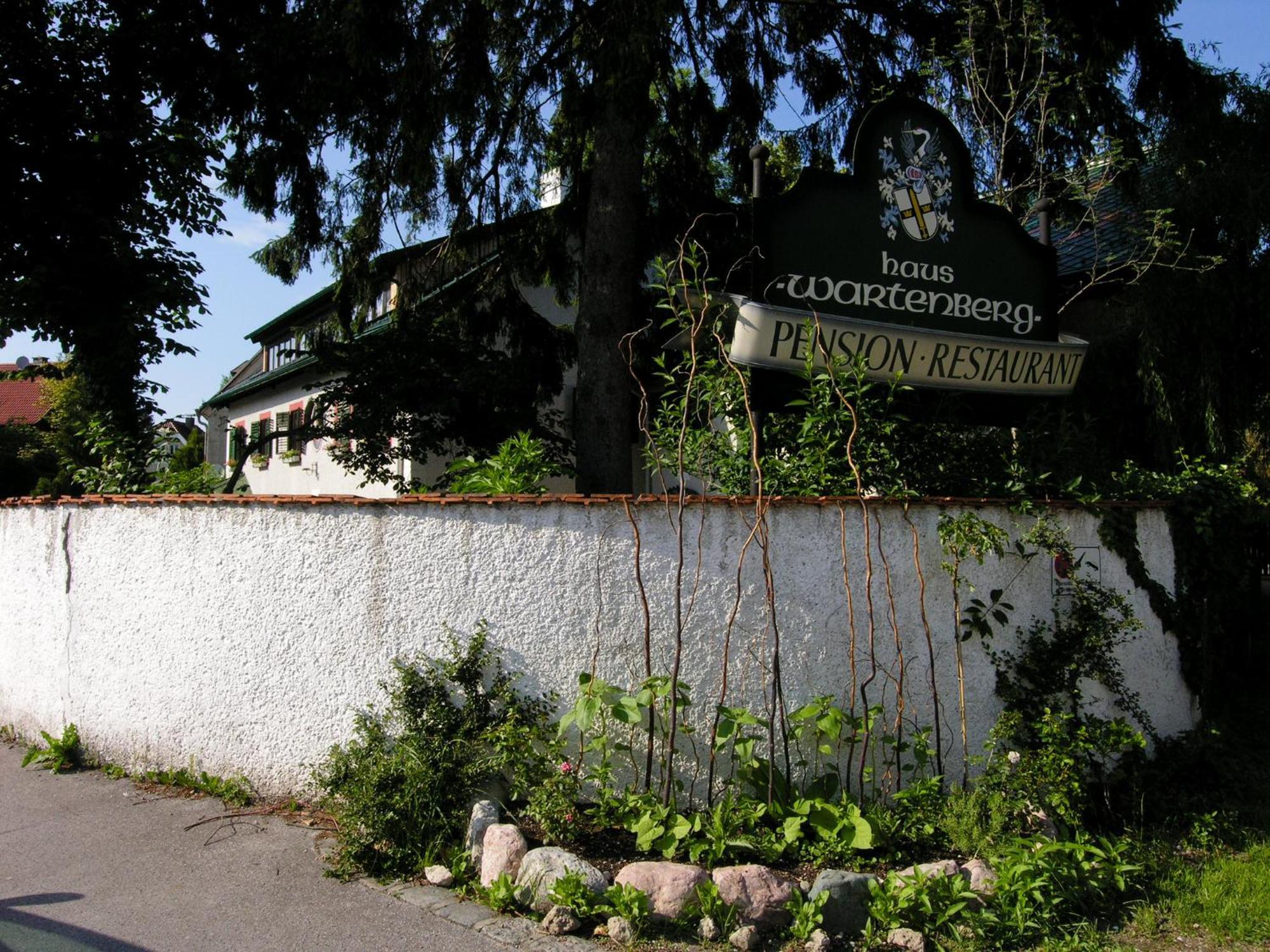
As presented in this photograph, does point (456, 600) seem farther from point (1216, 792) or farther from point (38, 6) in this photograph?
point (38, 6)

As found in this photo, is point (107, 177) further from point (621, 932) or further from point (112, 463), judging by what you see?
point (621, 932)

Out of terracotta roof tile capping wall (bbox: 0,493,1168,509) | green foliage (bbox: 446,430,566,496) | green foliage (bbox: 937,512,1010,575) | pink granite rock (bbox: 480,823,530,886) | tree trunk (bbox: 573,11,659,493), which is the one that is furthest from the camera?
tree trunk (bbox: 573,11,659,493)

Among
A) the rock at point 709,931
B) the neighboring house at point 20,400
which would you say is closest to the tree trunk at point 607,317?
the rock at point 709,931

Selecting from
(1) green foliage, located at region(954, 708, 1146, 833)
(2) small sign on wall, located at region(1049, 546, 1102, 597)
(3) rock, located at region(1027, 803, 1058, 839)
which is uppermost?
(2) small sign on wall, located at region(1049, 546, 1102, 597)

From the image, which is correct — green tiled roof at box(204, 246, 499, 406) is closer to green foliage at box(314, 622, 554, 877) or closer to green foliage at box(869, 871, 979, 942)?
green foliage at box(314, 622, 554, 877)

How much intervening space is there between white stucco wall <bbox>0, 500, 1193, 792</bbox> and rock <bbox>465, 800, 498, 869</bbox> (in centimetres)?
70

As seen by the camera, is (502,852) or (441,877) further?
(441,877)

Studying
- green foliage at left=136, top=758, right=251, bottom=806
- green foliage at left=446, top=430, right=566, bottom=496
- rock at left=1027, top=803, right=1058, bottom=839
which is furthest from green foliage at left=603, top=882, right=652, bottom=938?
green foliage at left=136, top=758, right=251, bottom=806

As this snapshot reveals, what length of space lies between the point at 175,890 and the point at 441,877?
131cm

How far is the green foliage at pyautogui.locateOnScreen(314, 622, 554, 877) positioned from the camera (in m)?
5.04

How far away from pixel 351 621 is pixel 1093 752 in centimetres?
451

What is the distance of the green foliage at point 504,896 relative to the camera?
14.9ft

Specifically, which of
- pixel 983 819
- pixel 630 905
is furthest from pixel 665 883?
pixel 983 819

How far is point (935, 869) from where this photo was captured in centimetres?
449
